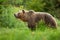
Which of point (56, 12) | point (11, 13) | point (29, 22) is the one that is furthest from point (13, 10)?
point (56, 12)

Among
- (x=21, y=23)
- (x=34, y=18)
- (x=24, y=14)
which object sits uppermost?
(x=24, y=14)

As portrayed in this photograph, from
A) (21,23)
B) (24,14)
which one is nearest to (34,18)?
(24,14)

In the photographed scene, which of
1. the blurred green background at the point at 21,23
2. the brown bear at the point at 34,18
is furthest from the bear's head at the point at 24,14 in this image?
the blurred green background at the point at 21,23

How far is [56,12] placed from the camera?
76.2 ft

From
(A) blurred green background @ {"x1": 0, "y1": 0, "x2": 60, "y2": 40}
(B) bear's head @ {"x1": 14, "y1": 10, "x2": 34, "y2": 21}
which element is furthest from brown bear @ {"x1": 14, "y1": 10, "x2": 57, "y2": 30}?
(A) blurred green background @ {"x1": 0, "y1": 0, "x2": 60, "y2": 40}

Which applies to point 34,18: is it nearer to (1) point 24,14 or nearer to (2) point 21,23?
(1) point 24,14

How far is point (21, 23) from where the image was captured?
14.6 m

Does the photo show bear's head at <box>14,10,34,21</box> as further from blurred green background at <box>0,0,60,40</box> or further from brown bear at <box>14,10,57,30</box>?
blurred green background at <box>0,0,60,40</box>

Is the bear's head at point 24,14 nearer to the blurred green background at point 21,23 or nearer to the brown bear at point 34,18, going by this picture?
the brown bear at point 34,18

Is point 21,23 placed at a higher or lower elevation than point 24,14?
lower

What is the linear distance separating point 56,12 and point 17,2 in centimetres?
825

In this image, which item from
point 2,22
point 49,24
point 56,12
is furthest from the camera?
point 56,12

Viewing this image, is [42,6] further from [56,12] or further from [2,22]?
[2,22]

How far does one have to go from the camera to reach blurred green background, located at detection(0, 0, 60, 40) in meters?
8.01
